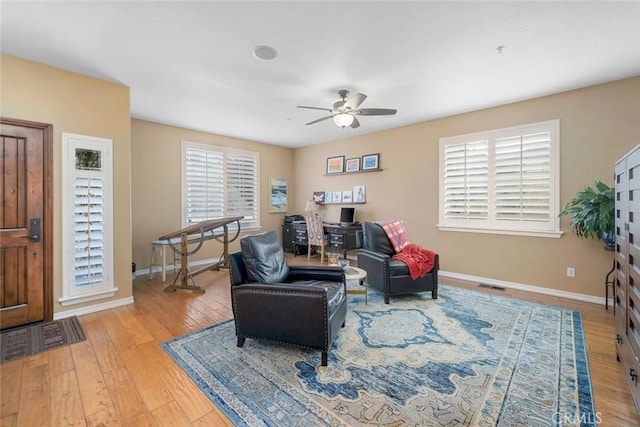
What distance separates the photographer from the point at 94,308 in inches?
125

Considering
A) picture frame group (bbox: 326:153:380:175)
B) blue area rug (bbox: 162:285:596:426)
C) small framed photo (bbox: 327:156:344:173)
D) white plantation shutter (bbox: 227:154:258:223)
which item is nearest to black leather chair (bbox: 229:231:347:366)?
blue area rug (bbox: 162:285:596:426)

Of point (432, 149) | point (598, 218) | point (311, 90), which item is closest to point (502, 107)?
point (432, 149)

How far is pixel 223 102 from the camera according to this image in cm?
390

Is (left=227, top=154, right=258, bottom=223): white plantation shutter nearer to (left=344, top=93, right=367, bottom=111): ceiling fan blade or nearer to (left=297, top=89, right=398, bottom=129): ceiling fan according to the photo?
(left=297, top=89, right=398, bottom=129): ceiling fan

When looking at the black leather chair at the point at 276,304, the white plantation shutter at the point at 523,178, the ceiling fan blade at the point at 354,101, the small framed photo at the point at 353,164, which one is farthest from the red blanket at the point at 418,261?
the small framed photo at the point at 353,164

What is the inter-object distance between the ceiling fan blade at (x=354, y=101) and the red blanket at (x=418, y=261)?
1.97 meters

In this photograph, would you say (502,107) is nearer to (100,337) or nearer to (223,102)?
(223,102)

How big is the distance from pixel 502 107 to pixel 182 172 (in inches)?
213

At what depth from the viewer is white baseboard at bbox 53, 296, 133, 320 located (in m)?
2.99

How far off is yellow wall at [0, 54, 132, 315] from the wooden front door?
7 centimetres

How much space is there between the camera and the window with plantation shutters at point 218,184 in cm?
529

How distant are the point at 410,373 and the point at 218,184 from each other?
4.92 meters

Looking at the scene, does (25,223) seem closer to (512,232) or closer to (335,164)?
(335,164)

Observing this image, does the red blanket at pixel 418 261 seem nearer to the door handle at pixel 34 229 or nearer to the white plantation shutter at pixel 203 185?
the white plantation shutter at pixel 203 185
